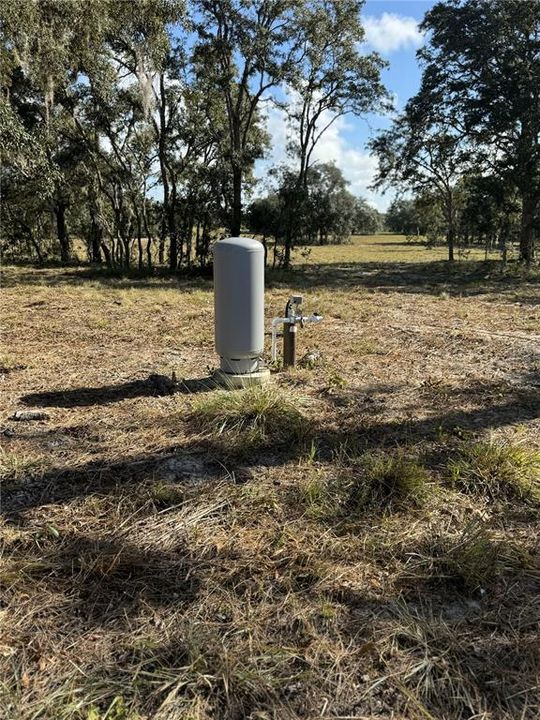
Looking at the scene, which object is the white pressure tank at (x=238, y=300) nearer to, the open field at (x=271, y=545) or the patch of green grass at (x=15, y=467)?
the open field at (x=271, y=545)

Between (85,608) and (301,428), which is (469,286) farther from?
(85,608)

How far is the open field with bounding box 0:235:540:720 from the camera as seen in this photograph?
1639mm

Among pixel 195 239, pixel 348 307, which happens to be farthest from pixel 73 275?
pixel 348 307

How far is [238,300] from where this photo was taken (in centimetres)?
430

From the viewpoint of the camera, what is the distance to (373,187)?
22828 mm

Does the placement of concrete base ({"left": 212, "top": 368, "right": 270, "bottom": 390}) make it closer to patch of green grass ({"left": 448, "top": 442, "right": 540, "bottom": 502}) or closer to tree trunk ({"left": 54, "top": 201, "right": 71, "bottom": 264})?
patch of green grass ({"left": 448, "top": 442, "right": 540, "bottom": 502})

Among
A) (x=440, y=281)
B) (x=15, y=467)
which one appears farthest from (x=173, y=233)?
(x=15, y=467)

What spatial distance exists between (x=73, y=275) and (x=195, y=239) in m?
4.67

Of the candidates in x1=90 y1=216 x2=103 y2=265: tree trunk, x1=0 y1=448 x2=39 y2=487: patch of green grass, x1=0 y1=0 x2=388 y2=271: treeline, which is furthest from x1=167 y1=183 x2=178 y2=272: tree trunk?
x1=0 y1=448 x2=39 y2=487: patch of green grass

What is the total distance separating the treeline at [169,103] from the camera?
1309 centimetres

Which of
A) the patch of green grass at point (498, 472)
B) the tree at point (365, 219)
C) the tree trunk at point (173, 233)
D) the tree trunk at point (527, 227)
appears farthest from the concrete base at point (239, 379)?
the tree at point (365, 219)

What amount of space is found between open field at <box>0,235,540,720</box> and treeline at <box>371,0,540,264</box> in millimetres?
13903

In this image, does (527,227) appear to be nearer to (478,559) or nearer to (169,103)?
(169,103)

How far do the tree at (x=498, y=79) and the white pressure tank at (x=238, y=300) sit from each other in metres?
14.9
